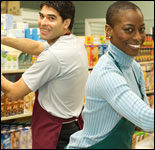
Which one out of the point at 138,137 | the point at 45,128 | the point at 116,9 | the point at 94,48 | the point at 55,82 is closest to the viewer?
the point at 116,9

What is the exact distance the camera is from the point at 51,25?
2477 mm

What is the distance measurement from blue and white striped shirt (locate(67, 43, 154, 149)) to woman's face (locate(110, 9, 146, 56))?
6 cm

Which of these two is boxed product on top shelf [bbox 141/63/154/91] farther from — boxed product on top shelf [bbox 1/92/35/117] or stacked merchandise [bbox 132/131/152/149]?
boxed product on top shelf [bbox 1/92/35/117]

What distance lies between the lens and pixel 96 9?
29.8 feet

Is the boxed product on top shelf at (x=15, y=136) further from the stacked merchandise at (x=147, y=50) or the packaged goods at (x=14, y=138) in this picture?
the stacked merchandise at (x=147, y=50)

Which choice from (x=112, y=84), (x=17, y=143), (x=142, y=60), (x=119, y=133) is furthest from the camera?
(x=142, y=60)

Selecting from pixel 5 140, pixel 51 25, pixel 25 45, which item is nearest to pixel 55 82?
pixel 51 25

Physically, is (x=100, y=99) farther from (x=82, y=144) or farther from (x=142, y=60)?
(x=142, y=60)

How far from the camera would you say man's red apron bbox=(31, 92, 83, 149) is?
2410 mm

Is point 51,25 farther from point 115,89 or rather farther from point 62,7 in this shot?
point 115,89

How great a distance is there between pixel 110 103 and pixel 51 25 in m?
1.26

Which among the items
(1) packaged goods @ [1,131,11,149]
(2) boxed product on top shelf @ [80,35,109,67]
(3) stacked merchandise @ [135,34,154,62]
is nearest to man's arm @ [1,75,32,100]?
(1) packaged goods @ [1,131,11,149]

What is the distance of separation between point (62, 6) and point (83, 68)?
49 cm

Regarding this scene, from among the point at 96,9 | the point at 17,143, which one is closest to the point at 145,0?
the point at 96,9
